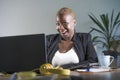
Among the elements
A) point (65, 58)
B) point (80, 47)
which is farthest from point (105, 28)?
point (65, 58)

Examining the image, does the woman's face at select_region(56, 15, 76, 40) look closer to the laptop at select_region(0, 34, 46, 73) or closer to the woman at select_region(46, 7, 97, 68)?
the woman at select_region(46, 7, 97, 68)

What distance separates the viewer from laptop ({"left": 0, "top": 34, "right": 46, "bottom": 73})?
1.42 meters

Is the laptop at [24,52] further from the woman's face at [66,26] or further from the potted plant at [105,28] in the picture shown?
the potted plant at [105,28]

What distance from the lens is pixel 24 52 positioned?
1435 mm

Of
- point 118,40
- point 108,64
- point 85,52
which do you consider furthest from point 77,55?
point 118,40

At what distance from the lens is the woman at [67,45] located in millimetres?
2020

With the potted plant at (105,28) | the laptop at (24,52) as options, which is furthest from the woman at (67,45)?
the potted plant at (105,28)

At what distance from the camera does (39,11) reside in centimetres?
441

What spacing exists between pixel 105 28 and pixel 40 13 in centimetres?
122

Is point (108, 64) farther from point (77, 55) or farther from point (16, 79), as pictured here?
point (16, 79)

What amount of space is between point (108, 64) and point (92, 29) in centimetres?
252

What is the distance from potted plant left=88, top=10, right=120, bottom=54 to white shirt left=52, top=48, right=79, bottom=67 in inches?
85.6

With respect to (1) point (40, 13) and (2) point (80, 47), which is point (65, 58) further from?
(1) point (40, 13)

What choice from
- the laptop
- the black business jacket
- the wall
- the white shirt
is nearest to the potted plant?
the wall
